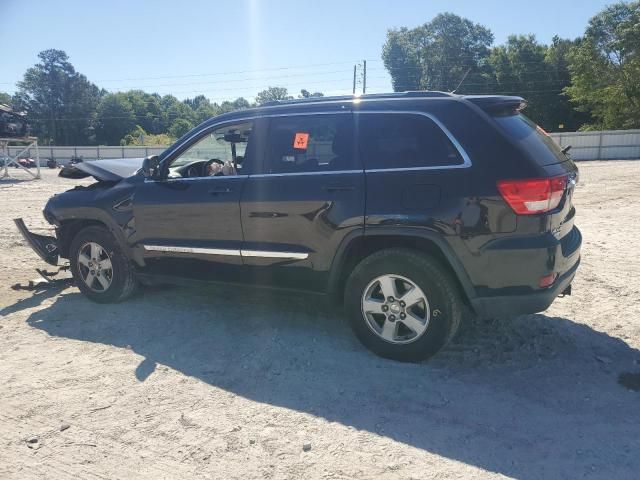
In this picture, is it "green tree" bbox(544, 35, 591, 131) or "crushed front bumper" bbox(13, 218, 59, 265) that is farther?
"green tree" bbox(544, 35, 591, 131)

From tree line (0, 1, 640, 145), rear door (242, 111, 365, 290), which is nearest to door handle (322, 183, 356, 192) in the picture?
rear door (242, 111, 365, 290)

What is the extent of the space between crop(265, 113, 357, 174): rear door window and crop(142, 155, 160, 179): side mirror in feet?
3.86

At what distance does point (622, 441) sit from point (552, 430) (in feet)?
1.22

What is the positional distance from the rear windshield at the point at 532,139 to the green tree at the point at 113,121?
314ft

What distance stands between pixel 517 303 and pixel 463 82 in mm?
17576

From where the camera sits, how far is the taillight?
3.46m

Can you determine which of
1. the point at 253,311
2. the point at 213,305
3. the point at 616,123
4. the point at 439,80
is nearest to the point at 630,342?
the point at 253,311

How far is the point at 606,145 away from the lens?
3706 cm

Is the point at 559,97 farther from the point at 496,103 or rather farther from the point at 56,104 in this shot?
the point at 56,104

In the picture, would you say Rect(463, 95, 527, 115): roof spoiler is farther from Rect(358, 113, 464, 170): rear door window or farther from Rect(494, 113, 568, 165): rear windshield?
Rect(358, 113, 464, 170): rear door window

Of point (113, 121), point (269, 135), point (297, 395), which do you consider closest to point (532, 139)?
point (269, 135)

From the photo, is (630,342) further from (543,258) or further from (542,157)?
(542,157)

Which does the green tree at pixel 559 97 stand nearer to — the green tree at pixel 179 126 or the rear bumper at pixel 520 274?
the green tree at pixel 179 126

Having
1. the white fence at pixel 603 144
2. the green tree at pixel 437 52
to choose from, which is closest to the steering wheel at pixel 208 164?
the white fence at pixel 603 144
